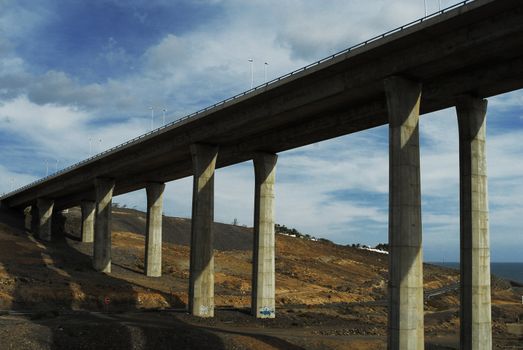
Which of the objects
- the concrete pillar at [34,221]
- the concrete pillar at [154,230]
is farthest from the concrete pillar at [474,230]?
the concrete pillar at [34,221]

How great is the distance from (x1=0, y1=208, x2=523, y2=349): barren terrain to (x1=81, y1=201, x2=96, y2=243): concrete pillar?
8.25ft

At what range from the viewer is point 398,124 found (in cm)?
3155

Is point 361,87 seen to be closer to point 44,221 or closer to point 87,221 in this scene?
point 87,221

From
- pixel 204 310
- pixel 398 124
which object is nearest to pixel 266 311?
pixel 204 310

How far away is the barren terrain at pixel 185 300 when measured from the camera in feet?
114

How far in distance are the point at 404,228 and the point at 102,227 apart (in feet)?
169

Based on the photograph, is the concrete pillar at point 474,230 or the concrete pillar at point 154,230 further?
the concrete pillar at point 154,230

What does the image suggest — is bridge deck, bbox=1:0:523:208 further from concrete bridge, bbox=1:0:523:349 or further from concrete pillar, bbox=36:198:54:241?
concrete pillar, bbox=36:198:54:241

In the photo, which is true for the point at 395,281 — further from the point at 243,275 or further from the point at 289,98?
the point at 243,275

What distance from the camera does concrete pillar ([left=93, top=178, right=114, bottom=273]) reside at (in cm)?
7181

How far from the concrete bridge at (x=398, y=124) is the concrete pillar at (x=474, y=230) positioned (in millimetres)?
64

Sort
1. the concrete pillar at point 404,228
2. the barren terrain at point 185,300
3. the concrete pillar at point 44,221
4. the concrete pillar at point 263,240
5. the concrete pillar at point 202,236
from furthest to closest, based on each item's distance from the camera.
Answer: the concrete pillar at point 44,221 < the concrete pillar at point 263,240 < the concrete pillar at point 202,236 < the barren terrain at point 185,300 < the concrete pillar at point 404,228

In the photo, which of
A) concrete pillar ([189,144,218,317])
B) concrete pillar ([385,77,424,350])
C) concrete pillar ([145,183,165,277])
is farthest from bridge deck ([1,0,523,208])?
concrete pillar ([145,183,165,277])

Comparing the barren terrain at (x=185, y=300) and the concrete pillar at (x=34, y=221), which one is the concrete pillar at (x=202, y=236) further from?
the concrete pillar at (x=34, y=221)
